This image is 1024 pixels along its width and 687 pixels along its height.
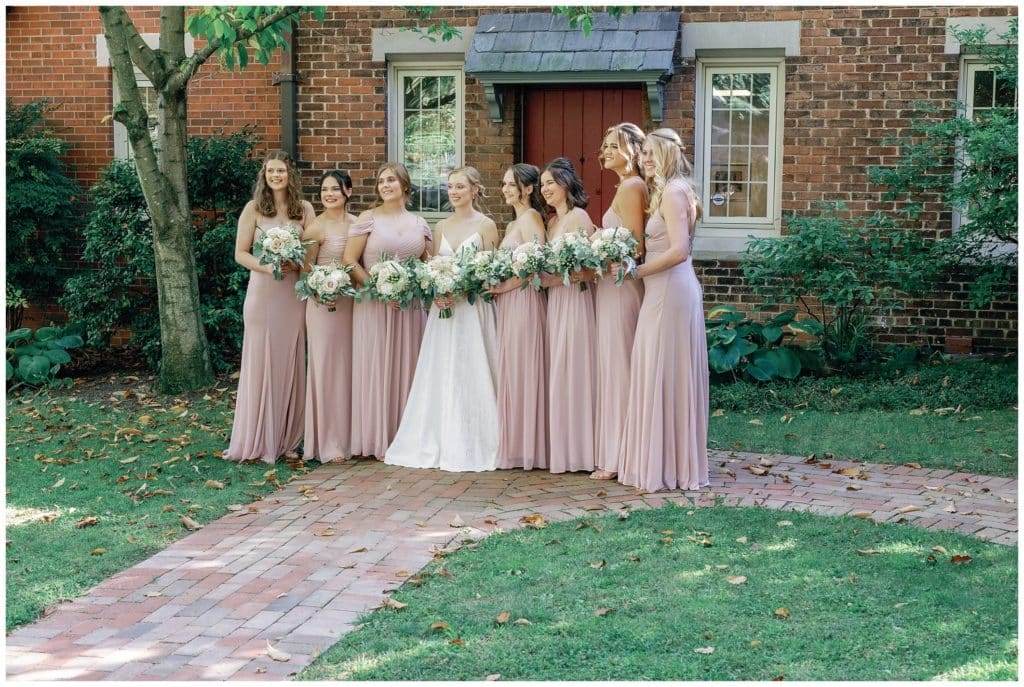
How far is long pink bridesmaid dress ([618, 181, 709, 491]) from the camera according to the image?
7203 mm

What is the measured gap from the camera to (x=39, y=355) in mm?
11758

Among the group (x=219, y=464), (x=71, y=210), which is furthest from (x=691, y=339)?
(x=71, y=210)

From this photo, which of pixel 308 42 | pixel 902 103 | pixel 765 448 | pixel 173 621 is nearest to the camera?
pixel 173 621

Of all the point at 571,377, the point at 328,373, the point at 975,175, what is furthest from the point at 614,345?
the point at 975,175

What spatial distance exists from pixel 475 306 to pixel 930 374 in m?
5.03

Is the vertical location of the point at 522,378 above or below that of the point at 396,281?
below

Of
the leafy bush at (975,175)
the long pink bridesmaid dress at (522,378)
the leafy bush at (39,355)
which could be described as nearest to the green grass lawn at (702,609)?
the long pink bridesmaid dress at (522,378)

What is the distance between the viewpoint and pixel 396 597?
5.33 metres

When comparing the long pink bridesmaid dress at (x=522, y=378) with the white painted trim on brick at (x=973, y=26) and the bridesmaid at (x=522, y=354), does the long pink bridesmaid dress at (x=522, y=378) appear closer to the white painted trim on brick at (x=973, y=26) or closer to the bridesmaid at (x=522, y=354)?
the bridesmaid at (x=522, y=354)

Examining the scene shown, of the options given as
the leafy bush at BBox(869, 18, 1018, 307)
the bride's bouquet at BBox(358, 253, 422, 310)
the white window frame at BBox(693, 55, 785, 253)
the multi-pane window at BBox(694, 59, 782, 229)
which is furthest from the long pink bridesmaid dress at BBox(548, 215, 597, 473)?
the multi-pane window at BBox(694, 59, 782, 229)

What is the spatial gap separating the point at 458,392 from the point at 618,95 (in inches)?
220

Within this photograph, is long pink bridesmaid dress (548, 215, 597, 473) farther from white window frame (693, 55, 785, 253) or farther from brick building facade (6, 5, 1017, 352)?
white window frame (693, 55, 785, 253)

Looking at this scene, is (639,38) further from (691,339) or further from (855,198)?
(691,339)

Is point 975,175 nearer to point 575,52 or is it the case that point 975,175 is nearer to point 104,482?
point 575,52
